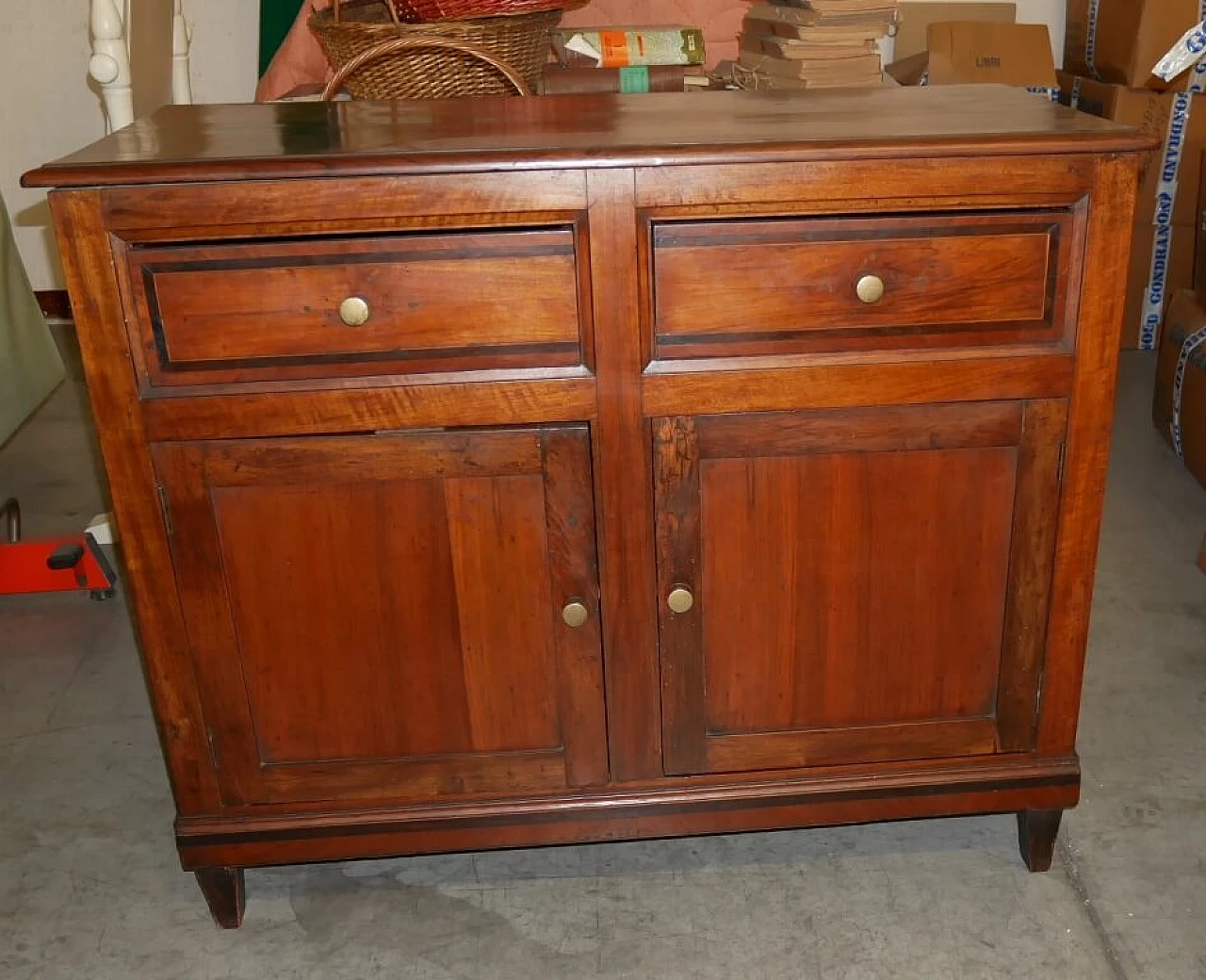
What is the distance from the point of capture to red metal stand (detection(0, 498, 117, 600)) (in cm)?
230

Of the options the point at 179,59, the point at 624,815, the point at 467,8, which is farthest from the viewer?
the point at 179,59

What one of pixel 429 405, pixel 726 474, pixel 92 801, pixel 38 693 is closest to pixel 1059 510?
pixel 726 474

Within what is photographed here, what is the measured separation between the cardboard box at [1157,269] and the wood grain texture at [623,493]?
235cm

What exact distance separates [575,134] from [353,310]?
0.29m

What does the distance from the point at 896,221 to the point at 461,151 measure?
0.43 m

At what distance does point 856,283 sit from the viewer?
4.19ft

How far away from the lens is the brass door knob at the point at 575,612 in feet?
4.61

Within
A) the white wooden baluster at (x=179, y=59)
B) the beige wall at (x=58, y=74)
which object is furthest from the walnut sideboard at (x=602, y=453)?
the beige wall at (x=58, y=74)

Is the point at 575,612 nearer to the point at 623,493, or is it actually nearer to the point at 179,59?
the point at 623,493

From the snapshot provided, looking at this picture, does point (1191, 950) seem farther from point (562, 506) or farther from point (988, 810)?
point (562, 506)

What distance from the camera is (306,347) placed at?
128cm

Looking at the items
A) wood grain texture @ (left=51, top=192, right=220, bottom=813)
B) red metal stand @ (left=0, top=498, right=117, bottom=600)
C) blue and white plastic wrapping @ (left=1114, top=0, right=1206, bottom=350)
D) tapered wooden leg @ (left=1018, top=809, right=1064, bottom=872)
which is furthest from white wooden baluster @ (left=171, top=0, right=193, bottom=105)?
blue and white plastic wrapping @ (left=1114, top=0, right=1206, bottom=350)

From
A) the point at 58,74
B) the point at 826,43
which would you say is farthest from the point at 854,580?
the point at 58,74

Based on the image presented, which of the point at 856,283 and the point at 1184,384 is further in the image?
the point at 1184,384
